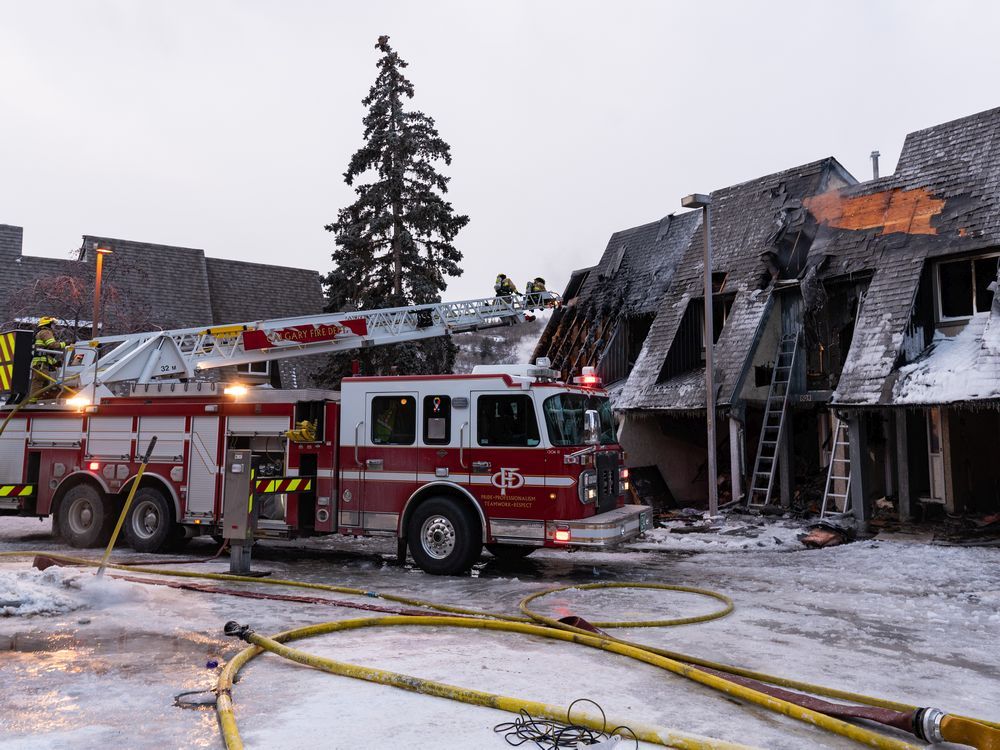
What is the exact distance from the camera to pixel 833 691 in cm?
493

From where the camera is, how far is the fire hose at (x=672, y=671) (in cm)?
402

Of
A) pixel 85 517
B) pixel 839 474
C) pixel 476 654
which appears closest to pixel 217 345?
pixel 85 517

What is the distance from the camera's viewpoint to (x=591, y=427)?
9617 mm

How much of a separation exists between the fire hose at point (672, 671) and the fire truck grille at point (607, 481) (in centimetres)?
246

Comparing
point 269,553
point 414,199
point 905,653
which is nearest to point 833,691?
point 905,653

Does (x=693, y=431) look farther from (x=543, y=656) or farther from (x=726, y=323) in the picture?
(x=543, y=656)

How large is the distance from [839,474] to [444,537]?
8.26 m

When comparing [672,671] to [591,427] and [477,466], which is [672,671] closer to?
[477,466]

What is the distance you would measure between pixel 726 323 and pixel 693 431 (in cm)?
279

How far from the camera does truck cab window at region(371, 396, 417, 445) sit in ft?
32.1

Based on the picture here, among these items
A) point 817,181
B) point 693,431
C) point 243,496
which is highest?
point 817,181

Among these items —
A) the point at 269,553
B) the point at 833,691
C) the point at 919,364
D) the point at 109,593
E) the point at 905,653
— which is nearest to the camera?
the point at 833,691

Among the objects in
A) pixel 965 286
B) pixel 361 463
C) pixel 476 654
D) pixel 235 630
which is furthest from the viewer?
pixel 965 286

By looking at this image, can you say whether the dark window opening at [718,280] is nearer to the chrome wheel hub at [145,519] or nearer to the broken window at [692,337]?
the broken window at [692,337]
